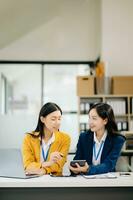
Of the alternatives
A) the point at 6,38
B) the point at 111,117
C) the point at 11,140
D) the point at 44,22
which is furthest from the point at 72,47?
the point at 111,117

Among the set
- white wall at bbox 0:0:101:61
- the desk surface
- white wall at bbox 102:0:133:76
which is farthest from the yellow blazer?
white wall at bbox 0:0:101:61

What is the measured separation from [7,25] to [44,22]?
3.27ft

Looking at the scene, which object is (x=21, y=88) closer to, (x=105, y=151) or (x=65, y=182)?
(x=105, y=151)

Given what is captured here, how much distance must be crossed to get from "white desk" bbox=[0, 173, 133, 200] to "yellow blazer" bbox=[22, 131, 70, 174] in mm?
340

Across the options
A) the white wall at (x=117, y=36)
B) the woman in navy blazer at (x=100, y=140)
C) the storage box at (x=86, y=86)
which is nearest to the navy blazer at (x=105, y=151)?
the woman in navy blazer at (x=100, y=140)

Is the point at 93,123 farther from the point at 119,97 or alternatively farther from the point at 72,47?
the point at 72,47

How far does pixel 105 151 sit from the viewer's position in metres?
2.56

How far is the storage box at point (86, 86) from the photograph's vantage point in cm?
509

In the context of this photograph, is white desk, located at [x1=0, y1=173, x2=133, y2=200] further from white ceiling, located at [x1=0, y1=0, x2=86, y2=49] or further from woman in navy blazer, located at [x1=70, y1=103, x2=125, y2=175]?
white ceiling, located at [x1=0, y1=0, x2=86, y2=49]

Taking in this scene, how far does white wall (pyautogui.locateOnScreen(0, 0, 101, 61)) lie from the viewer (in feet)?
20.1

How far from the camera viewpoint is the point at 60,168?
8.41 feet

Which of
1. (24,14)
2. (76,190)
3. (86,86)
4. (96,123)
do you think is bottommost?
(76,190)

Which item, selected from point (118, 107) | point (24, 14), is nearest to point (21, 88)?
point (24, 14)

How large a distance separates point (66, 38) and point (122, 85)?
1.70m
